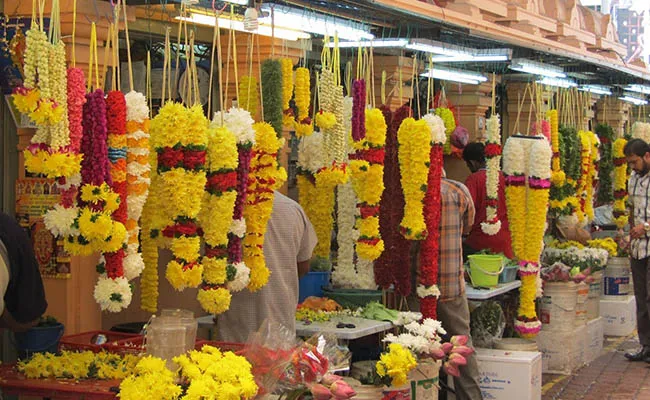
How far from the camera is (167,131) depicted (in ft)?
16.5

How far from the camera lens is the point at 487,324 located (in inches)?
349

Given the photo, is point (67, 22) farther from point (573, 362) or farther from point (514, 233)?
point (573, 362)

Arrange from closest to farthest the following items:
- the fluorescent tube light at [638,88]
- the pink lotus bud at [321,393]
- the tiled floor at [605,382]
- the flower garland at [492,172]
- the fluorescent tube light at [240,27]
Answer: the pink lotus bud at [321,393], the fluorescent tube light at [240,27], the flower garland at [492,172], the tiled floor at [605,382], the fluorescent tube light at [638,88]

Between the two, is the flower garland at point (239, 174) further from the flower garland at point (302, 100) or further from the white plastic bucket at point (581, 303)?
the white plastic bucket at point (581, 303)

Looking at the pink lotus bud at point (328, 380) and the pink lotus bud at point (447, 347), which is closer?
the pink lotus bud at point (328, 380)

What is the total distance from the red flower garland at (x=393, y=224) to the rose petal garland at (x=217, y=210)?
226 centimetres

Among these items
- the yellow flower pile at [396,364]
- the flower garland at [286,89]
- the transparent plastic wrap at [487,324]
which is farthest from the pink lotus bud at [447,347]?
the transparent plastic wrap at [487,324]

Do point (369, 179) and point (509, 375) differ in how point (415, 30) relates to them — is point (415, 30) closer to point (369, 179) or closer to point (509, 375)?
point (369, 179)

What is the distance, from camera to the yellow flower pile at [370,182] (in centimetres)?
700

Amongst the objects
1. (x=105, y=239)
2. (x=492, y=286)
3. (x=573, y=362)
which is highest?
(x=105, y=239)

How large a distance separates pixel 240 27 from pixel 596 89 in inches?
341

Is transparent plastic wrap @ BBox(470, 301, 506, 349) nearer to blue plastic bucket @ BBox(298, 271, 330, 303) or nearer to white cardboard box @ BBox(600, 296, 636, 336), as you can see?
blue plastic bucket @ BBox(298, 271, 330, 303)

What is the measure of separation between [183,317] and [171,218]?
0.50 meters

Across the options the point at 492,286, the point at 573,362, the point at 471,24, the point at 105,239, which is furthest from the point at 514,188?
the point at 105,239
